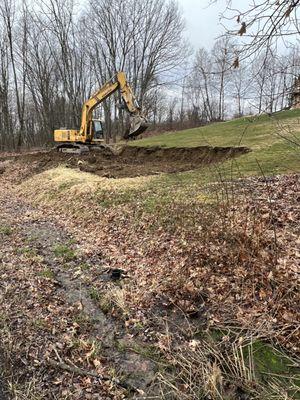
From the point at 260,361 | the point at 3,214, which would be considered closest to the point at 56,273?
the point at 260,361

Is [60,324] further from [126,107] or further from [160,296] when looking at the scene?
[126,107]

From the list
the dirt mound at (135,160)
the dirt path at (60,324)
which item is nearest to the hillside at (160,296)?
the dirt path at (60,324)

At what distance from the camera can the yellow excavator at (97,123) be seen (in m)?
16.5

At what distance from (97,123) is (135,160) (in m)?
4.15

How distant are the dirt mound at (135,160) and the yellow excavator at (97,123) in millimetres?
705

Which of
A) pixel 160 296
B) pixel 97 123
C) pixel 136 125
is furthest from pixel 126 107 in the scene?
pixel 160 296

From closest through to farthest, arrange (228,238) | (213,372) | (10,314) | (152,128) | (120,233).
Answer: (213,372) → (10,314) → (228,238) → (120,233) → (152,128)

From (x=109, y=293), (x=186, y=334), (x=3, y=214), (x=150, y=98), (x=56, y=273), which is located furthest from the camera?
(x=150, y=98)

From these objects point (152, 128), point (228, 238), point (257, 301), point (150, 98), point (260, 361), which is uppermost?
point (150, 98)

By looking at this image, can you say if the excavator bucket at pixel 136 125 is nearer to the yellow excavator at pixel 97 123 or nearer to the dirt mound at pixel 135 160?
the yellow excavator at pixel 97 123

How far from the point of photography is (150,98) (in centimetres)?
4206

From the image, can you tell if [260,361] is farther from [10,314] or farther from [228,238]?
[10,314]

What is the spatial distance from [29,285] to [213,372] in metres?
3.17

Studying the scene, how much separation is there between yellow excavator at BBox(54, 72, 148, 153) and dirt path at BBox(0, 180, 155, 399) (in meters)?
9.71
